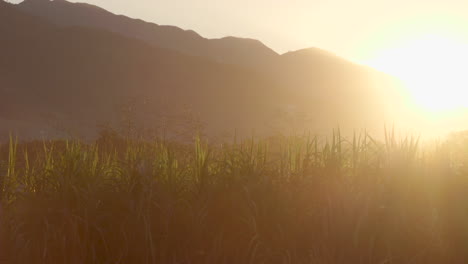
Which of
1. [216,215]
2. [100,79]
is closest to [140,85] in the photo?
[100,79]

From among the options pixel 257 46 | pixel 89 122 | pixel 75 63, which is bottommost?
pixel 89 122

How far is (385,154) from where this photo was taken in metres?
9.02

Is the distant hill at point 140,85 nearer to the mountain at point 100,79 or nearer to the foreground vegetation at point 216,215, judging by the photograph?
the mountain at point 100,79

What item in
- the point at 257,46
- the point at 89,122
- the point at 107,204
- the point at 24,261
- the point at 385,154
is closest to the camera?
the point at 24,261

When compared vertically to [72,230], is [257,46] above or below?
above

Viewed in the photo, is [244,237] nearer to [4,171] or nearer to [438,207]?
[438,207]

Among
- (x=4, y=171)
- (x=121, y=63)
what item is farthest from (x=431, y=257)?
(x=121, y=63)

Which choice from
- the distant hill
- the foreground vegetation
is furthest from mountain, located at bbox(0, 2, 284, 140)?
the foreground vegetation

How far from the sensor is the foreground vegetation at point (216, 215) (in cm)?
663

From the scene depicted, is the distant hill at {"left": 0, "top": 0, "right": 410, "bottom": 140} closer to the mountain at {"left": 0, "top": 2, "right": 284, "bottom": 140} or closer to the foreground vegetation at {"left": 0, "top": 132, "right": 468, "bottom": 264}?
the mountain at {"left": 0, "top": 2, "right": 284, "bottom": 140}

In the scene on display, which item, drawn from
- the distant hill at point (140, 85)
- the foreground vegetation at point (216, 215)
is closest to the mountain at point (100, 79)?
the distant hill at point (140, 85)

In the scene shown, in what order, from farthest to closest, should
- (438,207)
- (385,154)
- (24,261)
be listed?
(385,154), (438,207), (24,261)

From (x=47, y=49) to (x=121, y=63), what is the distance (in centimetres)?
1756

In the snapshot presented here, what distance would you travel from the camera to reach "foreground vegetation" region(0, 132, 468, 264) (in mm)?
A: 6629
